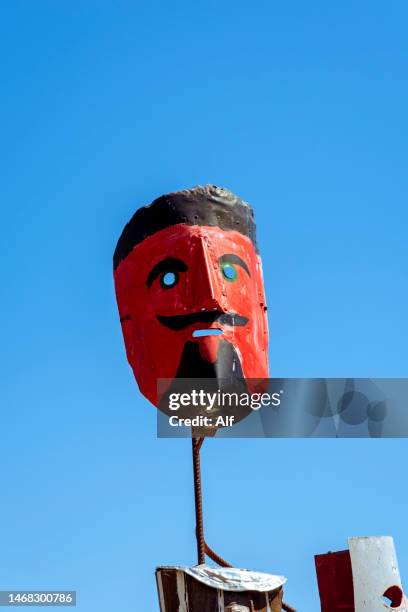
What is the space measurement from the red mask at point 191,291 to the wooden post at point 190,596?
3.32 metres

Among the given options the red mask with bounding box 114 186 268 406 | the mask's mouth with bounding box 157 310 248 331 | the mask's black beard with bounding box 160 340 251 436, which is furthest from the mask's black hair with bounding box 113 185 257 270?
the mask's black beard with bounding box 160 340 251 436

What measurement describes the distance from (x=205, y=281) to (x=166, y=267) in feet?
1.85

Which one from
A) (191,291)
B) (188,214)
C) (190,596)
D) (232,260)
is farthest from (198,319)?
(190,596)

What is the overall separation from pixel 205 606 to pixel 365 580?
6.44 ft

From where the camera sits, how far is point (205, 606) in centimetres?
1076

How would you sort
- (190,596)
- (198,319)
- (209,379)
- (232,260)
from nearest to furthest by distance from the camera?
(190,596) < (209,379) < (198,319) < (232,260)

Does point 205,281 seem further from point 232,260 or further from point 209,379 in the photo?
point 209,379

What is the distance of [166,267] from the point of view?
46.9ft

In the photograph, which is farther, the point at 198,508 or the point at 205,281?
the point at 205,281

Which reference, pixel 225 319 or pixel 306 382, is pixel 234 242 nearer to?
pixel 225 319

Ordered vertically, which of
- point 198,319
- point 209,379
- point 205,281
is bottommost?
point 209,379

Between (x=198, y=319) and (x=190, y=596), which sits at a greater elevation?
(x=198, y=319)

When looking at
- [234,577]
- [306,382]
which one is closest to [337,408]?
[306,382]

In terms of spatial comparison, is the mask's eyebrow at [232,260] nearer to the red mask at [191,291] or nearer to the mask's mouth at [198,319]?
the red mask at [191,291]
